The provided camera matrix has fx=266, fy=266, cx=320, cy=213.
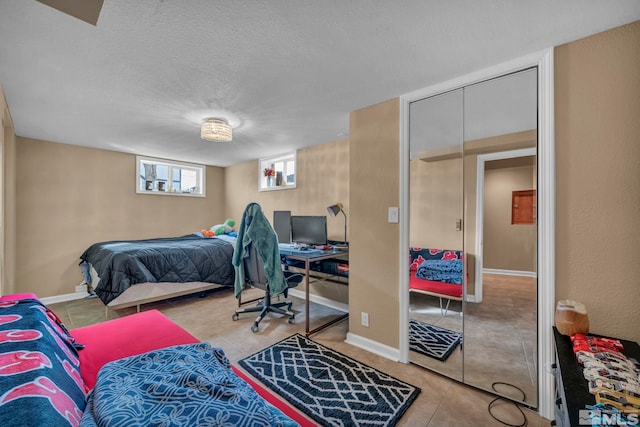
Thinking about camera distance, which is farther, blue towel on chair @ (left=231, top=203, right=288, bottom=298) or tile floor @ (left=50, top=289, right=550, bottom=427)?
blue towel on chair @ (left=231, top=203, right=288, bottom=298)

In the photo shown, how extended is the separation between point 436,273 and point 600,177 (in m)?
1.20

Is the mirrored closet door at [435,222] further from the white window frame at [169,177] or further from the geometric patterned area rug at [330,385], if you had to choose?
the white window frame at [169,177]

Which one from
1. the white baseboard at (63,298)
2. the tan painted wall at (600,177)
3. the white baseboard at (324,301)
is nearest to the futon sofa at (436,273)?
the tan painted wall at (600,177)

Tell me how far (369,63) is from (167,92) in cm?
166

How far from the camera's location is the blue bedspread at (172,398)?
2.27 ft

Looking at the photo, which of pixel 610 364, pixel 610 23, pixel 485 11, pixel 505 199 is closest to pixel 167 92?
pixel 485 11

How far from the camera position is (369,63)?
181 centimetres

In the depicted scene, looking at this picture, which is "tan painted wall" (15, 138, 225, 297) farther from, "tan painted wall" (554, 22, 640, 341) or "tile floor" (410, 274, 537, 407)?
"tan painted wall" (554, 22, 640, 341)

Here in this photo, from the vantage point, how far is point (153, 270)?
10.8 feet

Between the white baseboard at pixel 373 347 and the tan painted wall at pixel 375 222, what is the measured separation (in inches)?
1.5

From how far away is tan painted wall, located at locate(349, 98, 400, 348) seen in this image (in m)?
2.32

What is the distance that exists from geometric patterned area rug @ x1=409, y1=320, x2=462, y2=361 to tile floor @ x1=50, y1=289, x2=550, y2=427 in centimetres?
15

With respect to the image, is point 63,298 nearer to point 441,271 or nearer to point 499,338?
point 441,271

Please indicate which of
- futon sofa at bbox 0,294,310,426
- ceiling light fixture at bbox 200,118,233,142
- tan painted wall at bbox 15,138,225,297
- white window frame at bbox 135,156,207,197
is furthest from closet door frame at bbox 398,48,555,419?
tan painted wall at bbox 15,138,225,297
